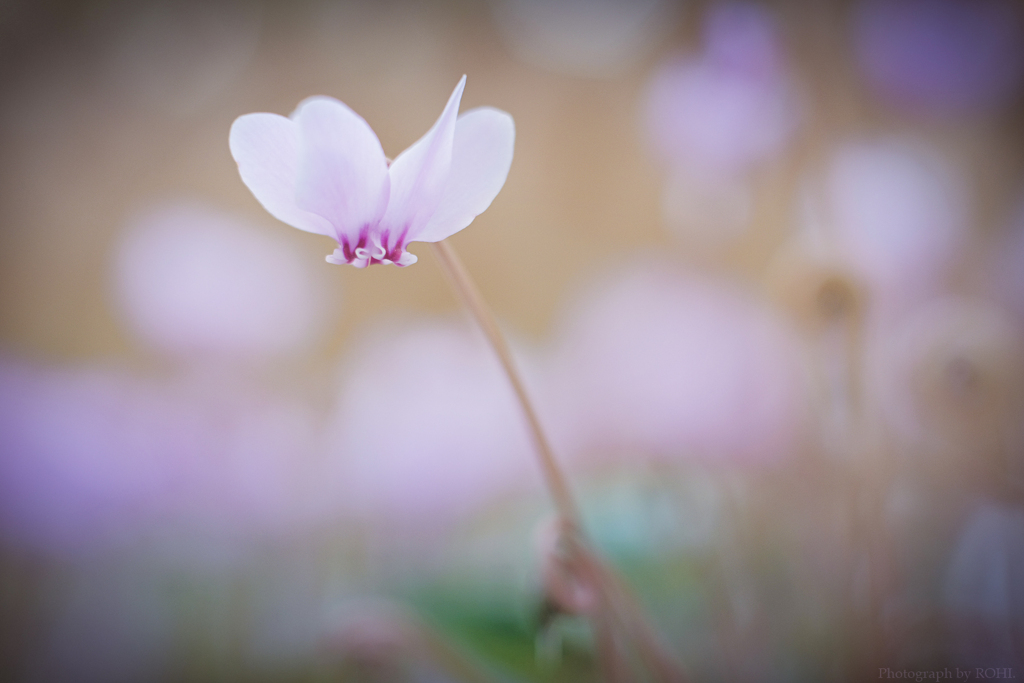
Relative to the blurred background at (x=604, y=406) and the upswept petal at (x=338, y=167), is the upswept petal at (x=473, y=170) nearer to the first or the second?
the upswept petal at (x=338, y=167)

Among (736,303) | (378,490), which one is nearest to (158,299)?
(378,490)

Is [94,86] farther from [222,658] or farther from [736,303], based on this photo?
[736,303]

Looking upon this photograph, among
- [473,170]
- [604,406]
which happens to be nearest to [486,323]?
[473,170]

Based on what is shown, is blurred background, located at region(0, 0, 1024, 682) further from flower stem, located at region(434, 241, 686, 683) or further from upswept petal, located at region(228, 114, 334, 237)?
upswept petal, located at region(228, 114, 334, 237)

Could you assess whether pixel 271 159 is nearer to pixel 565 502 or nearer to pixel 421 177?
pixel 421 177

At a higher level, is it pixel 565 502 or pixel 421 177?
pixel 421 177

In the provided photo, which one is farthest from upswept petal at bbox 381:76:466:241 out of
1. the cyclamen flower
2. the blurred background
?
the blurred background

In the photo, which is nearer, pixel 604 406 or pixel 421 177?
pixel 421 177
